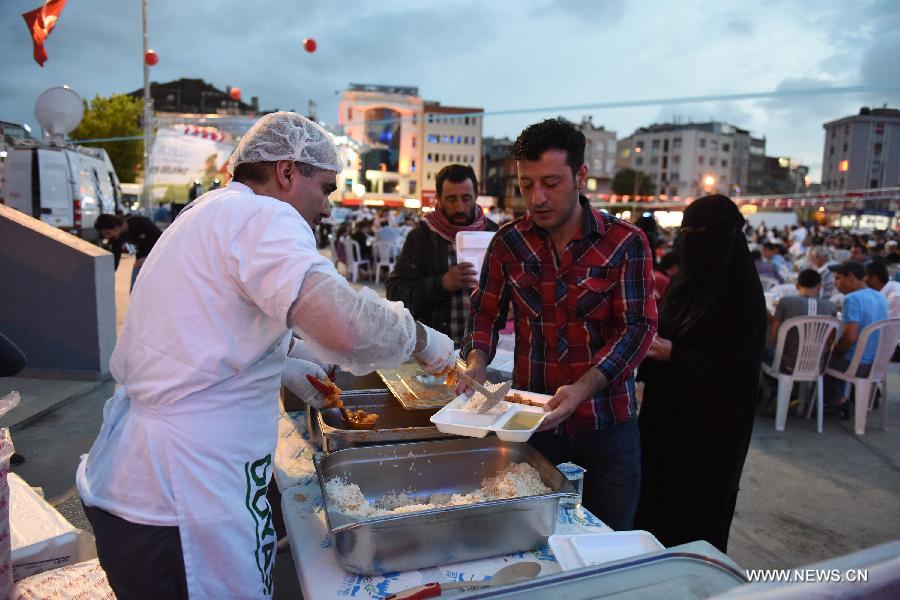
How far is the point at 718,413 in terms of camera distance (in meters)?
2.70

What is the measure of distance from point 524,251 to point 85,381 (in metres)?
5.67

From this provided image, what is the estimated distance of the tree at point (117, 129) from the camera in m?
35.4

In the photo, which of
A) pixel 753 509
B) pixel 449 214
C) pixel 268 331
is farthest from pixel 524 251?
pixel 753 509

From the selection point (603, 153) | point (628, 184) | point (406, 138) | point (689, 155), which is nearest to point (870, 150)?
point (689, 155)

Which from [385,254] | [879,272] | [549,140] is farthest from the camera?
[385,254]

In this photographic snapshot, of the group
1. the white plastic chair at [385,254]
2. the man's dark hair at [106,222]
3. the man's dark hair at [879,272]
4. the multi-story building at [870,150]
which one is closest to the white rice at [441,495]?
the man's dark hair at [879,272]

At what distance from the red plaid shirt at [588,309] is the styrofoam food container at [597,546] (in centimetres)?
60

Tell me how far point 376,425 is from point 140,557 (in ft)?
3.17

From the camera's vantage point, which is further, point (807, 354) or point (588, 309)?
point (807, 354)

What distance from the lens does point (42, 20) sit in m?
8.59

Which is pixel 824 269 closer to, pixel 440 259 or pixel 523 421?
pixel 440 259

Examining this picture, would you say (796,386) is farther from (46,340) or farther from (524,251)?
(46,340)

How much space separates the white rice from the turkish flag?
32.7 ft

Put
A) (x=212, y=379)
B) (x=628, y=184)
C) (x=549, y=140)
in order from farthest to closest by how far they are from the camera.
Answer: (x=628, y=184)
(x=549, y=140)
(x=212, y=379)
